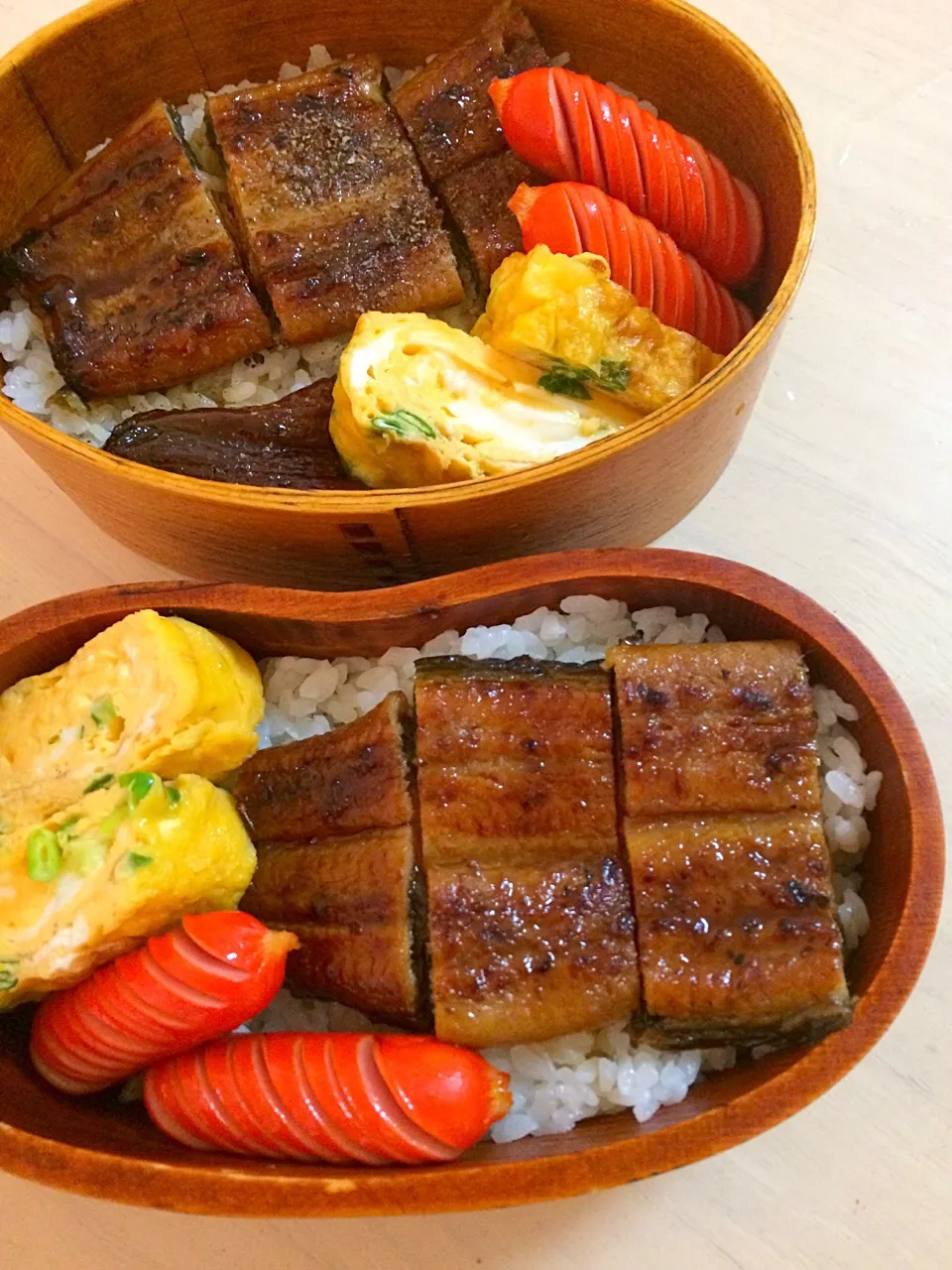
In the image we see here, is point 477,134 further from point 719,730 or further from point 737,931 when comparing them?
point 737,931

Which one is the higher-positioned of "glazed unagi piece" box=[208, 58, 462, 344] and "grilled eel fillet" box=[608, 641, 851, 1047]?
"glazed unagi piece" box=[208, 58, 462, 344]

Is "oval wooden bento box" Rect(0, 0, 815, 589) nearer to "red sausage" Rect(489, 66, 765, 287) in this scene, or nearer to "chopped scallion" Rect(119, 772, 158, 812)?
"red sausage" Rect(489, 66, 765, 287)

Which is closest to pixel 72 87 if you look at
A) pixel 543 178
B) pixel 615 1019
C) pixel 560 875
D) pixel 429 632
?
pixel 543 178

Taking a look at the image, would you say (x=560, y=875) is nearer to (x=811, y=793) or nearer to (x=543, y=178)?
(x=811, y=793)

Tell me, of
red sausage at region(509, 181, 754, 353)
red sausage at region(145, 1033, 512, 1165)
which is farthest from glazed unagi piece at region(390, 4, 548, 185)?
red sausage at region(145, 1033, 512, 1165)

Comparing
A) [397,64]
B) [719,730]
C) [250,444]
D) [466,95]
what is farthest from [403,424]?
[397,64]

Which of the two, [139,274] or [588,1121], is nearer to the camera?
[588,1121]
